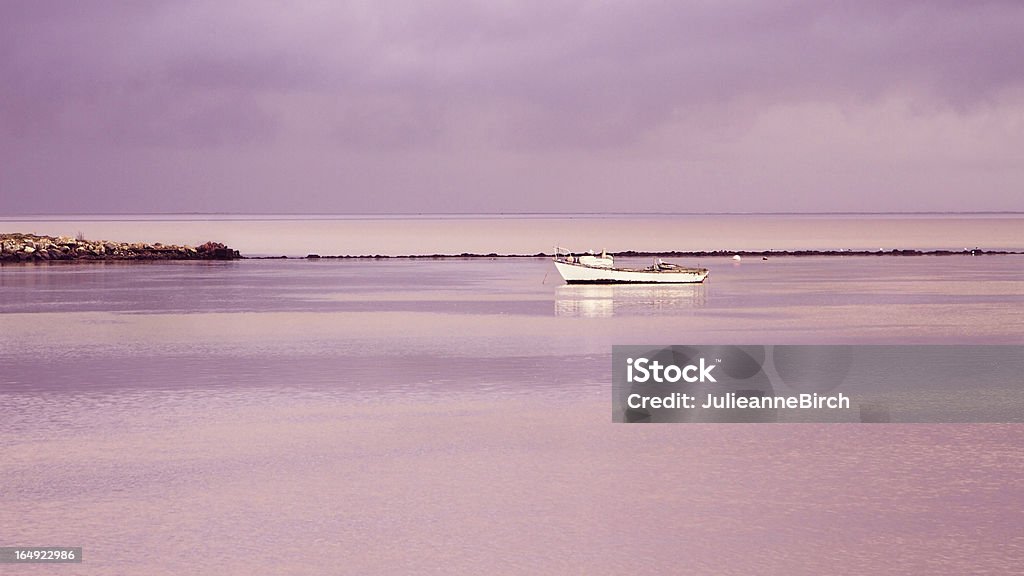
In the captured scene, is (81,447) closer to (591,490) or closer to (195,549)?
(195,549)

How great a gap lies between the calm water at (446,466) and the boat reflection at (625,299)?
6698 millimetres

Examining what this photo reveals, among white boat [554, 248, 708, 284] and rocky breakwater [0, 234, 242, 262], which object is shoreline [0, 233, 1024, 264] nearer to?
rocky breakwater [0, 234, 242, 262]

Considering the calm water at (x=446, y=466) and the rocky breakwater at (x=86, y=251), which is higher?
the rocky breakwater at (x=86, y=251)

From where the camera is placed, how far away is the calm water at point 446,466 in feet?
41.8

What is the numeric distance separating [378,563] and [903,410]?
12065 millimetres

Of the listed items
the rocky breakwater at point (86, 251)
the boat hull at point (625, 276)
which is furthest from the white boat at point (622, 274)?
the rocky breakwater at point (86, 251)

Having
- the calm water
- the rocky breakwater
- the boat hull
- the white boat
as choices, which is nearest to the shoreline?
the rocky breakwater

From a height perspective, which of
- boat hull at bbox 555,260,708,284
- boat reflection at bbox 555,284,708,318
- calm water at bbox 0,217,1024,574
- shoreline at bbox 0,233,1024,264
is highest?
shoreline at bbox 0,233,1024,264

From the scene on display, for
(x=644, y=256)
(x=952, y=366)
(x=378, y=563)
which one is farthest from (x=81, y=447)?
(x=644, y=256)

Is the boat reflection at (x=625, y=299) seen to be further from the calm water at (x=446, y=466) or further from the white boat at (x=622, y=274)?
the calm water at (x=446, y=466)

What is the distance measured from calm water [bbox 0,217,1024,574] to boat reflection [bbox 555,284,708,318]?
6698 mm

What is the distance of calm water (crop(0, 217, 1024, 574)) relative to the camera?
12727 millimetres

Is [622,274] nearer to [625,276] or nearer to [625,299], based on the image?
[625,276]

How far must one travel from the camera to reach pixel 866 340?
3250 cm
